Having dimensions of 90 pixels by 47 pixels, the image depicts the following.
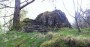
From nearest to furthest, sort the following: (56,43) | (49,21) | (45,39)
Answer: (56,43), (45,39), (49,21)

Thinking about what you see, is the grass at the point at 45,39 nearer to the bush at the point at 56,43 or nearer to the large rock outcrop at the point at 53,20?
the bush at the point at 56,43

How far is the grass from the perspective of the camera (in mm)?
9164

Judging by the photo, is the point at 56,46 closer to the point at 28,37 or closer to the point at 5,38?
the point at 28,37

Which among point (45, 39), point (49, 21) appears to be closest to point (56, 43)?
point (45, 39)

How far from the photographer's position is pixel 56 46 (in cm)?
920

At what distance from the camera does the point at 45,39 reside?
34.1 ft

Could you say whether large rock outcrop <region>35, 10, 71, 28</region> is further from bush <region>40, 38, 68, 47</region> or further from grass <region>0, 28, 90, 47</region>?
bush <region>40, 38, 68, 47</region>

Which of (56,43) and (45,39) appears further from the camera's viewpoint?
(45,39)

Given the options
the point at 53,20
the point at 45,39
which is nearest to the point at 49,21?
the point at 53,20

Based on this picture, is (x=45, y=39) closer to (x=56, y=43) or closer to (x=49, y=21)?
(x=56, y=43)

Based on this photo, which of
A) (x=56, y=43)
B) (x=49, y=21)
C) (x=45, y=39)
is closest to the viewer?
(x=56, y=43)

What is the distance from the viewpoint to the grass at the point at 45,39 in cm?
916

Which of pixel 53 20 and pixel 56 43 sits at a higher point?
pixel 53 20

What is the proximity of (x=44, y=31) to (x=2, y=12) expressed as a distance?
889 centimetres
